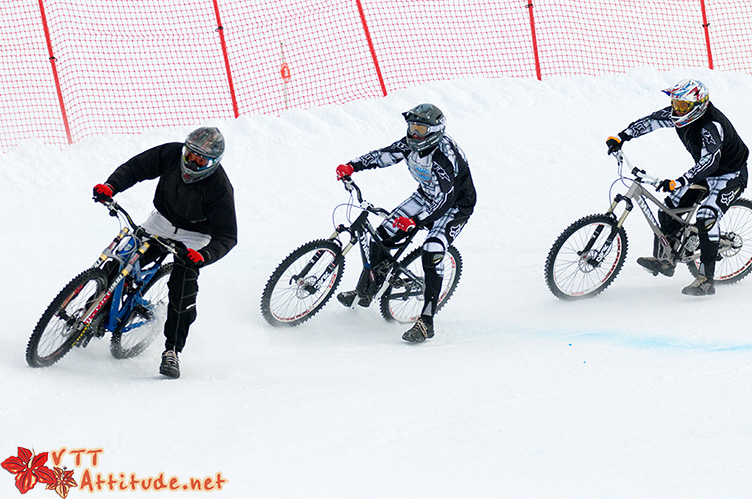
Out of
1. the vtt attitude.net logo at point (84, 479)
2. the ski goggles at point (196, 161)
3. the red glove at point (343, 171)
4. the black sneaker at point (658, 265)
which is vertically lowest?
the black sneaker at point (658, 265)

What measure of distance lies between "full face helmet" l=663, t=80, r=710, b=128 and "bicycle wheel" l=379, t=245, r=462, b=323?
2.45m

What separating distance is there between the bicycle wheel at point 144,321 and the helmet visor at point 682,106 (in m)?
4.78

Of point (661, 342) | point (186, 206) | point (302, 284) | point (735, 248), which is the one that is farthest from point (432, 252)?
point (735, 248)

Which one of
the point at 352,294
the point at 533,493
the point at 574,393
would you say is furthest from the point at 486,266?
the point at 533,493

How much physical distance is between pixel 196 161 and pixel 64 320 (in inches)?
57.0

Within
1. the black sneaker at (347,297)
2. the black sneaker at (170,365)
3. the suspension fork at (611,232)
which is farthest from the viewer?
the suspension fork at (611,232)

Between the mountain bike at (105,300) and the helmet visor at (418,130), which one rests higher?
the helmet visor at (418,130)

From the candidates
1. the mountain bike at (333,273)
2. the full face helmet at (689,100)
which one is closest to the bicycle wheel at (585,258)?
the mountain bike at (333,273)

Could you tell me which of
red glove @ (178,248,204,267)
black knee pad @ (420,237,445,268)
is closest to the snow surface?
black knee pad @ (420,237,445,268)

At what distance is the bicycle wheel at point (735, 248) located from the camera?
312 inches

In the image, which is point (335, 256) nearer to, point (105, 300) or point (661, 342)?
point (105, 300)

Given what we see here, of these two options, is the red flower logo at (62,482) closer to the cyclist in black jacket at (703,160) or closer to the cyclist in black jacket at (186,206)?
the cyclist in black jacket at (186,206)

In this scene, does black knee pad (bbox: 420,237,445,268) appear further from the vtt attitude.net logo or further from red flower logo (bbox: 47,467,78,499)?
red flower logo (bbox: 47,467,78,499)

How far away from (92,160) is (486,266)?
547 centimetres
